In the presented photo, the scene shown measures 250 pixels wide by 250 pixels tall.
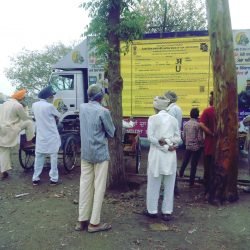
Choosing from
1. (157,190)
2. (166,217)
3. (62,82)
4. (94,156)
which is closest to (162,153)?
(157,190)

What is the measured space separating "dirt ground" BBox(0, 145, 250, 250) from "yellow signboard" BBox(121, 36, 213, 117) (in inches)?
162

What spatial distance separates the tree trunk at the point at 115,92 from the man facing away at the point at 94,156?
1.57 m

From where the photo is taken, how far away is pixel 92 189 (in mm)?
4906

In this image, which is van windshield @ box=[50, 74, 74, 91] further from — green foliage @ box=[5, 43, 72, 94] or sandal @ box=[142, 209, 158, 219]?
green foliage @ box=[5, 43, 72, 94]

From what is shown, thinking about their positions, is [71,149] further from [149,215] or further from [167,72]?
[167,72]

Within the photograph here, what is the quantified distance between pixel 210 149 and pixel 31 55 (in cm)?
2225

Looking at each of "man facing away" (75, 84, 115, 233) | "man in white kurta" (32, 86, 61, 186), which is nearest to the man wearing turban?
"man in white kurta" (32, 86, 61, 186)

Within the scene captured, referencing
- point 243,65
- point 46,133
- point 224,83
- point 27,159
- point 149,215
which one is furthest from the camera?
point 243,65

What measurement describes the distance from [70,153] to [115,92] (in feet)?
8.03

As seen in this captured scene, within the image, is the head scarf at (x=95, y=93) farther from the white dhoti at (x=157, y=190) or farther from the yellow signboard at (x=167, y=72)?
the yellow signboard at (x=167, y=72)

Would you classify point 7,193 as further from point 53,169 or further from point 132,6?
point 132,6

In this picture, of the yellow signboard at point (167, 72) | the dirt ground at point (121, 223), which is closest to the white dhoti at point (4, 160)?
the dirt ground at point (121, 223)

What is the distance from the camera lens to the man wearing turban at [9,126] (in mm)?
7672

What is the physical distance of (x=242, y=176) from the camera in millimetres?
8219
